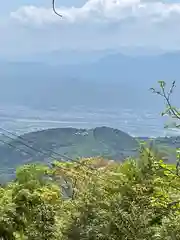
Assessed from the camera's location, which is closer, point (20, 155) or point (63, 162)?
point (63, 162)

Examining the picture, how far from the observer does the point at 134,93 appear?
76812 millimetres

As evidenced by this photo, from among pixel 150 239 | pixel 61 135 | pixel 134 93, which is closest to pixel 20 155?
pixel 61 135

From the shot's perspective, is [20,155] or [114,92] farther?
[114,92]

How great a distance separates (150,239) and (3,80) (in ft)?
234

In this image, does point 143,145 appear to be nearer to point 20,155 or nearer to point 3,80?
point 20,155

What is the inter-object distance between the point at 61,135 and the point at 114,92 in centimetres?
4946

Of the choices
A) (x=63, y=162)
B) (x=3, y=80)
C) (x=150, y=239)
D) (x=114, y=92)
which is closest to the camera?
(x=150, y=239)

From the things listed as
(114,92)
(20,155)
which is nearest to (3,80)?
(114,92)

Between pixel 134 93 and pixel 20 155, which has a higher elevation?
pixel 134 93

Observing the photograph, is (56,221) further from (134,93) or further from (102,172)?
(134,93)

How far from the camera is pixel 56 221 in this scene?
8.22 m

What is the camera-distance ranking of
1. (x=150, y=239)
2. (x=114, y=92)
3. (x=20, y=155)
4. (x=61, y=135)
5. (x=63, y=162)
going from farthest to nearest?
(x=114, y=92) → (x=61, y=135) → (x=20, y=155) → (x=63, y=162) → (x=150, y=239)

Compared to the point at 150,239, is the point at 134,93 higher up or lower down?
higher up

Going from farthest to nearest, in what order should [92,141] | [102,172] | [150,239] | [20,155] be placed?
[92,141] < [20,155] < [102,172] < [150,239]
